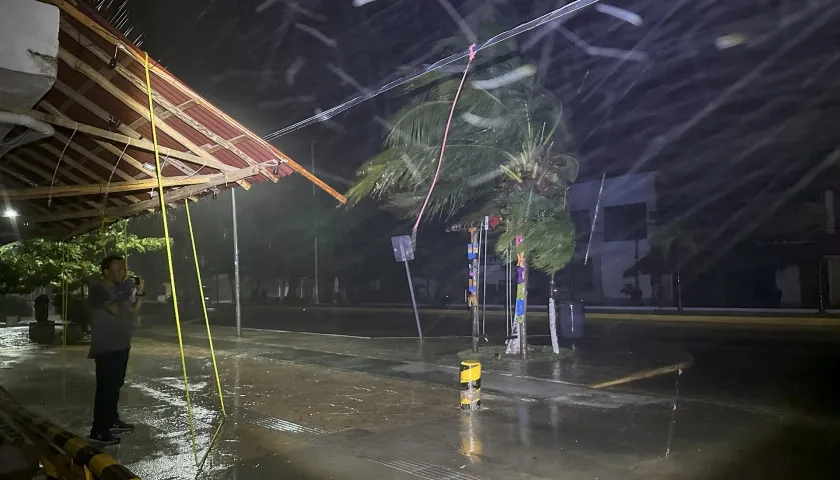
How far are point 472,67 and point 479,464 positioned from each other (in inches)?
313

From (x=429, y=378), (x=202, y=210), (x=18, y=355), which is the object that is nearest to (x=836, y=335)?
(x=429, y=378)

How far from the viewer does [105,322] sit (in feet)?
21.0

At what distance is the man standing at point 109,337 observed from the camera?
636 centimetres

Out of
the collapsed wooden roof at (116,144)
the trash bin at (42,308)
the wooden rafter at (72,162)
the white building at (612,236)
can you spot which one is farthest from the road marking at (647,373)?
the white building at (612,236)

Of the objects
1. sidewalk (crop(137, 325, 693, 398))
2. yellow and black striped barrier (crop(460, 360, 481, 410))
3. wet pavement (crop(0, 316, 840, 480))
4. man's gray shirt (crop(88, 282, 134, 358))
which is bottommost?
wet pavement (crop(0, 316, 840, 480))

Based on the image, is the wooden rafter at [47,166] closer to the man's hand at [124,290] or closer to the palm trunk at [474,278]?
the man's hand at [124,290]

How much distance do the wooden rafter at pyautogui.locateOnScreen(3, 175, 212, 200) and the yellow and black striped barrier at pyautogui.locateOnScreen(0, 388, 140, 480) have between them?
3048 millimetres

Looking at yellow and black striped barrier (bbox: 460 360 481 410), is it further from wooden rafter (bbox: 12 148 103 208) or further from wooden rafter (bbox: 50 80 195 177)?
wooden rafter (bbox: 12 148 103 208)

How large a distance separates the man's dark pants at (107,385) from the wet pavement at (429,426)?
34cm

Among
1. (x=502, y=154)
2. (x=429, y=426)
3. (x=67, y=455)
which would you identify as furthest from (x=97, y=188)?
(x=502, y=154)

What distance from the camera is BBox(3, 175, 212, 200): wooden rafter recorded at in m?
7.33

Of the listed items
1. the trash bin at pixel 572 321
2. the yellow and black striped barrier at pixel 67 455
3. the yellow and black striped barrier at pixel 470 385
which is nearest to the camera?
the yellow and black striped barrier at pixel 67 455

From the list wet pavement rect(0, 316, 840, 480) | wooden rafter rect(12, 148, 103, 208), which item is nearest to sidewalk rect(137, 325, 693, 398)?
wet pavement rect(0, 316, 840, 480)

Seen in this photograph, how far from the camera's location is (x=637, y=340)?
52.9 feet
